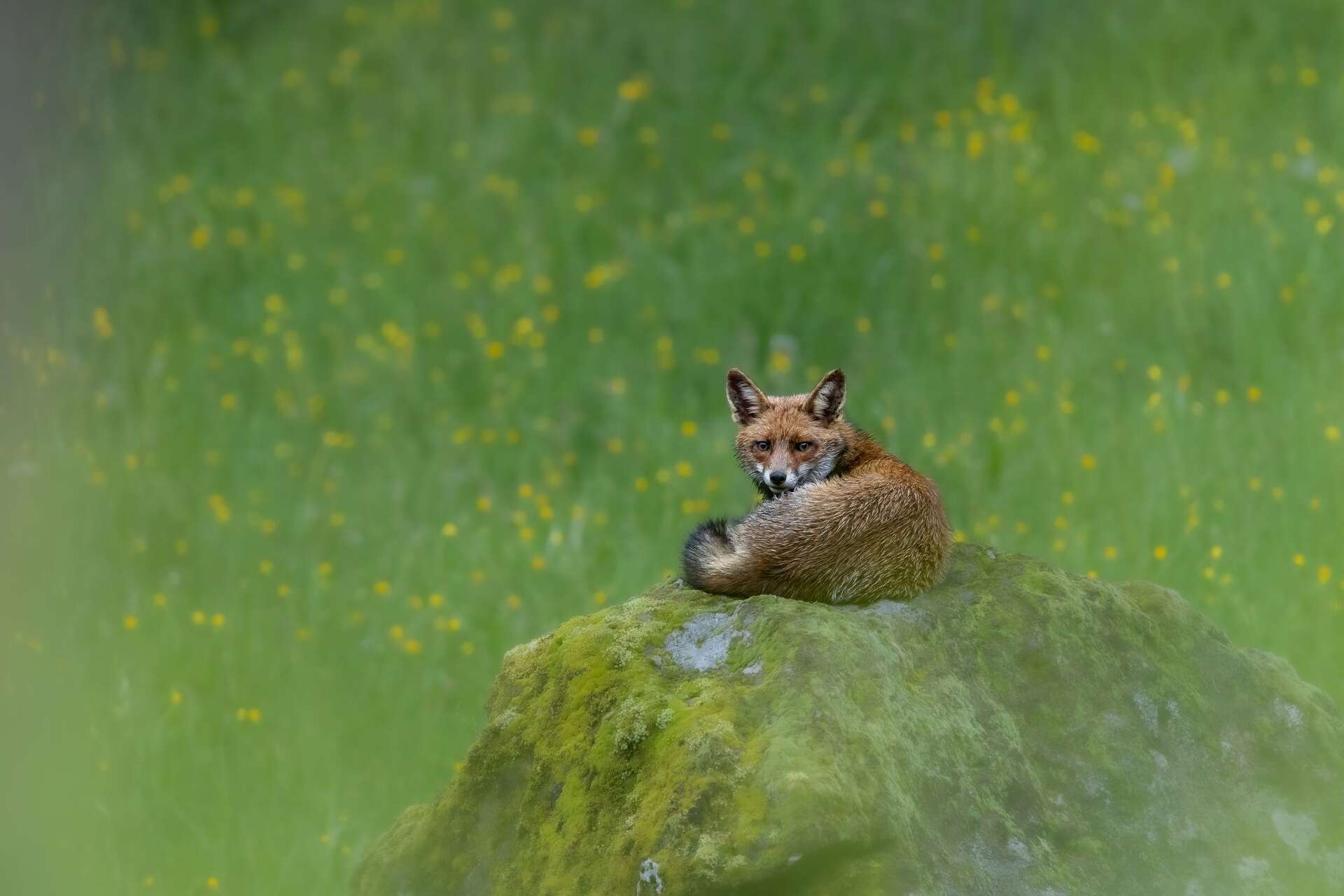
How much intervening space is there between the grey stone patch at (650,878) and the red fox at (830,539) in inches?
53.9

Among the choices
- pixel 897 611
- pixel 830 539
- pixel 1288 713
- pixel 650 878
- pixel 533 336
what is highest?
pixel 533 336

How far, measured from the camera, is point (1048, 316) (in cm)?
1214

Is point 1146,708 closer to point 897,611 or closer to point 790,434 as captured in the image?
point 897,611

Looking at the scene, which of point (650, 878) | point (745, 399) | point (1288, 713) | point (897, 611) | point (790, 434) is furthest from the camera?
point (745, 399)

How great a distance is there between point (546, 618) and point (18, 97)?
6.82m

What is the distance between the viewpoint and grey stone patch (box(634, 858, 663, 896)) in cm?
538

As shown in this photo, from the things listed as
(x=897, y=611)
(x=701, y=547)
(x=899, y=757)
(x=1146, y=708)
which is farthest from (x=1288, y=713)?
(x=701, y=547)

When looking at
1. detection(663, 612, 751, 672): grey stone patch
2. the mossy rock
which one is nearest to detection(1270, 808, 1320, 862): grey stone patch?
the mossy rock

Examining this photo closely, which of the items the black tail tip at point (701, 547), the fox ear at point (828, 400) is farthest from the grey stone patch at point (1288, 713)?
the black tail tip at point (701, 547)

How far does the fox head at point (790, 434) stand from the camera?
7133mm

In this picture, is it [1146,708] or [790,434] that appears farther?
[790,434]

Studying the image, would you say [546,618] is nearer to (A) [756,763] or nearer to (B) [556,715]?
(B) [556,715]

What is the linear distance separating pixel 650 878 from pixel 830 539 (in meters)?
1.65

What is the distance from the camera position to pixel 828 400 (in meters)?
7.25
